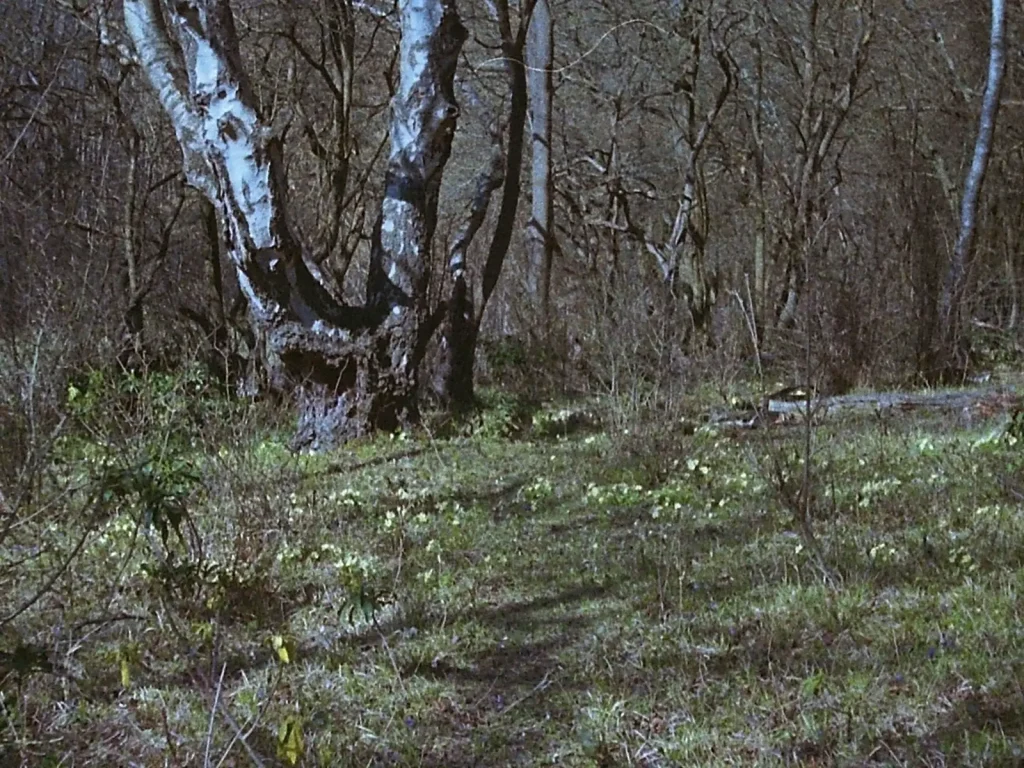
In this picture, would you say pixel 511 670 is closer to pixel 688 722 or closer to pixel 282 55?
pixel 688 722

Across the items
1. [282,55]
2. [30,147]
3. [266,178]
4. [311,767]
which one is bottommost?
[311,767]

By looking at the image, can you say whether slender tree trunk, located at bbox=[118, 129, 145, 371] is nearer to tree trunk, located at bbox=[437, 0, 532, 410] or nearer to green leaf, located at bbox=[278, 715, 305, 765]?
tree trunk, located at bbox=[437, 0, 532, 410]

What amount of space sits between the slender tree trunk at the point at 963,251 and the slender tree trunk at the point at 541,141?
545 centimetres

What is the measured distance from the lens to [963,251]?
1113 cm

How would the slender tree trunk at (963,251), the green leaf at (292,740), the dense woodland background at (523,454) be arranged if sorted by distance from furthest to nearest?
the slender tree trunk at (963,251)
the dense woodland background at (523,454)
the green leaf at (292,740)

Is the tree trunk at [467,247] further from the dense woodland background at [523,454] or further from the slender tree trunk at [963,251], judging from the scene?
the slender tree trunk at [963,251]

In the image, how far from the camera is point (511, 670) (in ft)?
13.5

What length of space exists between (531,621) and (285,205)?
5353 mm

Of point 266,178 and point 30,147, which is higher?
point 30,147

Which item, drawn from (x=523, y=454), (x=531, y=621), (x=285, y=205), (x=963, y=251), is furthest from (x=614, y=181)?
(x=531, y=621)

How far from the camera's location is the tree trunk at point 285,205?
28.9 feet

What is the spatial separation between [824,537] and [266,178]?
5508 mm

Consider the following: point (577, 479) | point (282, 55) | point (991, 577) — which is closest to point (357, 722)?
point (991, 577)

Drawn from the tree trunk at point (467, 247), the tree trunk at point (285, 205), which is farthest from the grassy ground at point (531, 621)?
the tree trunk at point (467, 247)
